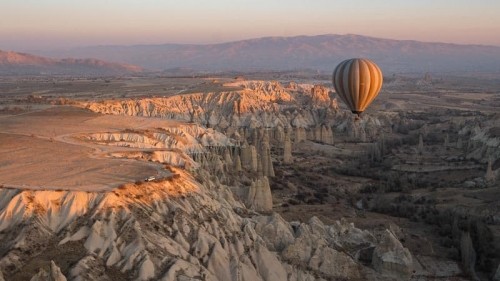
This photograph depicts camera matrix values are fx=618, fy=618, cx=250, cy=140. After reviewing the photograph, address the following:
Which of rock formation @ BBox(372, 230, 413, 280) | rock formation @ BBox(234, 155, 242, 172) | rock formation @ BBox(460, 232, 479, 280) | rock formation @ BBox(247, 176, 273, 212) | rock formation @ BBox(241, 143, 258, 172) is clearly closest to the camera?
rock formation @ BBox(372, 230, 413, 280)

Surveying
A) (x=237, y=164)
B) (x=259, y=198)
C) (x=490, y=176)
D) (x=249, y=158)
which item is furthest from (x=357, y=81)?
(x=490, y=176)

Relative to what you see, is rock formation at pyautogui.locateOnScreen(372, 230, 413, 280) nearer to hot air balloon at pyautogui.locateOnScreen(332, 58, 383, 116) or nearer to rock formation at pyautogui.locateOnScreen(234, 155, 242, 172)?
hot air balloon at pyautogui.locateOnScreen(332, 58, 383, 116)

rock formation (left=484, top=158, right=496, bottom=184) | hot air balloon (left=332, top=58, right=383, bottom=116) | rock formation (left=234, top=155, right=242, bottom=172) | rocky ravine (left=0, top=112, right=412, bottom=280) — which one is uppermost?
hot air balloon (left=332, top=58, right=383, bottom=116)

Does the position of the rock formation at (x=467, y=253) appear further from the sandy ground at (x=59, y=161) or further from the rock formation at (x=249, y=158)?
the rock formation at (x=249, y=158)

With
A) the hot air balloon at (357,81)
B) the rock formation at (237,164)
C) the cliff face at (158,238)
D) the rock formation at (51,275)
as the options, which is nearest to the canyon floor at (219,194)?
the cliff face at (158,238)

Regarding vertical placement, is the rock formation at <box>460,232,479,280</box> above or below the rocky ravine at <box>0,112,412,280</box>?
below

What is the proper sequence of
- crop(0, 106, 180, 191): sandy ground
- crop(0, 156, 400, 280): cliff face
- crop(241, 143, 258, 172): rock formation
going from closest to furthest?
crop(0, 156, 400, 280): cliff face, crop(0, 106, 180, 191): sandy ground, crop(241, 143, 258, 172): rock formation

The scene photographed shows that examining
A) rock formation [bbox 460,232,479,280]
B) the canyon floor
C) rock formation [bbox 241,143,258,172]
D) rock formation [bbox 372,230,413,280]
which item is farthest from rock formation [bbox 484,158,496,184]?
rock formation [bbox 372,230,413,280]
